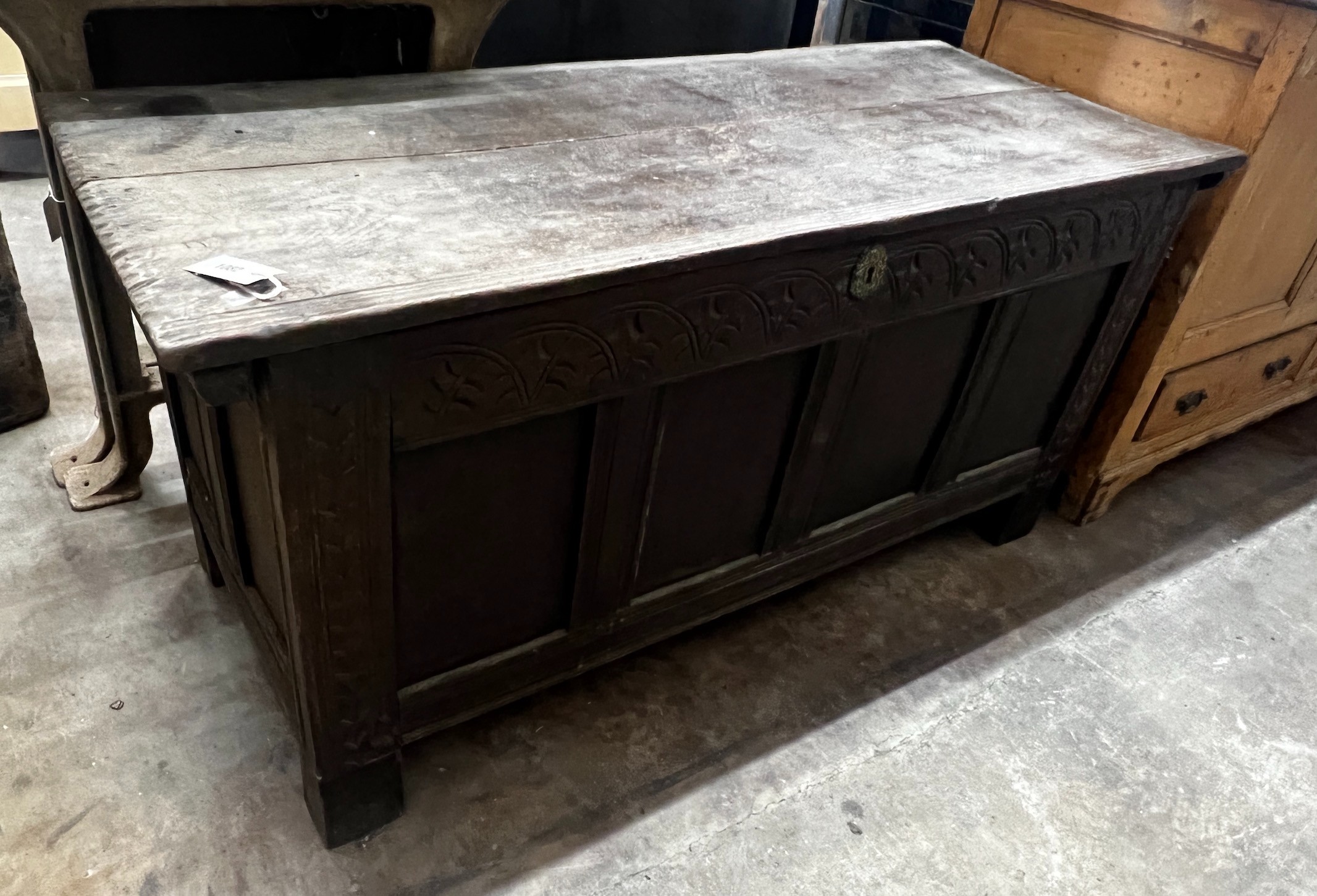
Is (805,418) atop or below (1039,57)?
below

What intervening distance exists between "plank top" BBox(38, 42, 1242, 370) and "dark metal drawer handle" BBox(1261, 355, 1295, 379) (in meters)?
0.80

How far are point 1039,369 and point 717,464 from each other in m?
0.71

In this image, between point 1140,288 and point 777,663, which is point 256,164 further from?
point 1140,288

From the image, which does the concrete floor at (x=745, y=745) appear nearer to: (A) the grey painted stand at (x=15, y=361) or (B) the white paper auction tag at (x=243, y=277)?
(A) the grey painted stand at (x=15, y=361)

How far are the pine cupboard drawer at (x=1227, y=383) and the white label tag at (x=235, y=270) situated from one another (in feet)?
5.69

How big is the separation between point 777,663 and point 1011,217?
0.82m

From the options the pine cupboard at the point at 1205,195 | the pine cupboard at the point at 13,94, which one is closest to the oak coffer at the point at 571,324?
the pine cupboard at the point at 1205,195

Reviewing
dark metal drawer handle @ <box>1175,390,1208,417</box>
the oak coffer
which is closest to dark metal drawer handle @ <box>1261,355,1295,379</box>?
dark metal drawer handle @ <box>1175,390,1208,417</box>

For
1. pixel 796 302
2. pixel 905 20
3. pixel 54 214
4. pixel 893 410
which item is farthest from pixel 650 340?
pixel 905 20

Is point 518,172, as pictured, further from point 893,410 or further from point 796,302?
point 893,410

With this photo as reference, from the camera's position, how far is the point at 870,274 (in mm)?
1255

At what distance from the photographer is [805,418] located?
1390 millimetres

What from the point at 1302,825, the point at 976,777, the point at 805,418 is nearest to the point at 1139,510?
the point at 1302,825

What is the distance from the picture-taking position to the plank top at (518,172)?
0.90 metres
